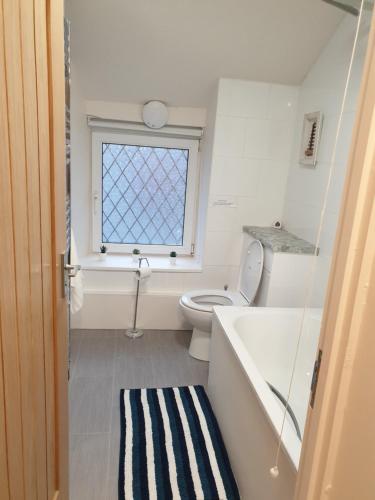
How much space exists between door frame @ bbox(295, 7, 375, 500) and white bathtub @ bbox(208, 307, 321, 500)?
1.56 feet

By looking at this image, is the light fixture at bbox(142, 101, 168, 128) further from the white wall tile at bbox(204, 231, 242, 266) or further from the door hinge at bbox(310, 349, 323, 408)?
the door hinge at bbox(310, 349, 323, 408)

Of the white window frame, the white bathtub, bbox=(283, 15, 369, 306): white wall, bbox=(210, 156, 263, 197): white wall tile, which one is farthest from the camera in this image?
the white window frame

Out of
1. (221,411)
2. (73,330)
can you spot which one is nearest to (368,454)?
(221,411)

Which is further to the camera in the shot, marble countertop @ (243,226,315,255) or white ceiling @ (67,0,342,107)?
marble countertop @ (243,226,315,255)

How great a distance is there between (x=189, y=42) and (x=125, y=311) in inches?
80.4

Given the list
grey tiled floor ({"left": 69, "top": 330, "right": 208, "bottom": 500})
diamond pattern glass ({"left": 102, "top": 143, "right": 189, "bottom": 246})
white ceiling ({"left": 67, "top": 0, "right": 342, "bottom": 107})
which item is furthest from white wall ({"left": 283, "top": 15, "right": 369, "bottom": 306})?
grey tiled floor ({"left": 69, "top": 330, "right": 208, "bottom": 500})

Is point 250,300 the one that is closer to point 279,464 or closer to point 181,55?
point 279,464

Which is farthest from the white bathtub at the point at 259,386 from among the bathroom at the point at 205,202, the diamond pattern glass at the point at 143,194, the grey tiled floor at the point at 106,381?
the diamond pattern glass at the point at 143,194

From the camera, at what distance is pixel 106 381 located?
232cm

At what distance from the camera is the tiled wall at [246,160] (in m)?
2.69

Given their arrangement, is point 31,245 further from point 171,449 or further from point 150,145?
point 150,145

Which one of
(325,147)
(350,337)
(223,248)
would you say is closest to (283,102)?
(325,147)

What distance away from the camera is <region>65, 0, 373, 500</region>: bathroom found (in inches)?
75.0

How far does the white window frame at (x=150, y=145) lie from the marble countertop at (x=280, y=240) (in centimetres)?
62
